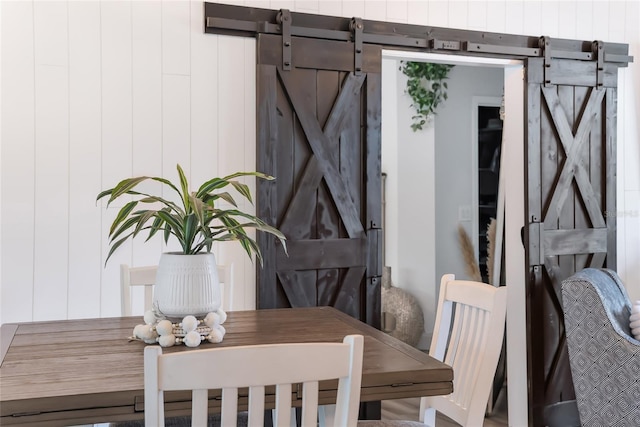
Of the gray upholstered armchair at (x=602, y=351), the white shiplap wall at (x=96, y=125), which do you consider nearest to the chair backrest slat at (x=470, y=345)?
the gray upholstered armchair at (x=602, y=351)

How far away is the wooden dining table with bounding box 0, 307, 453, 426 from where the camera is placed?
1.60 meters

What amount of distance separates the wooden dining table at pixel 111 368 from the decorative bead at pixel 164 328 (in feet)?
0.17

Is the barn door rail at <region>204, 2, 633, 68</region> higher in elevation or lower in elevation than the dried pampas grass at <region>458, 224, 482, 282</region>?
higher

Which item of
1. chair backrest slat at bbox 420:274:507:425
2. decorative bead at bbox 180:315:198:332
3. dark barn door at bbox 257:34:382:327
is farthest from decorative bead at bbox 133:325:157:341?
dark barn door at bbox 257:34:382:327

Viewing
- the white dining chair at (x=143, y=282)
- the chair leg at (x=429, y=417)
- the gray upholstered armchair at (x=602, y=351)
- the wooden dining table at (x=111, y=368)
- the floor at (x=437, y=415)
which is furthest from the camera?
the floor at (x=437, y=415)

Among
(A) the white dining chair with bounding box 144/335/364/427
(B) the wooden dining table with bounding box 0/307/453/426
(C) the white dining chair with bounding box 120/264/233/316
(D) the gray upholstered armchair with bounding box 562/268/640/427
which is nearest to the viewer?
(A) the white dining chair with bounding box 144/335/364/427

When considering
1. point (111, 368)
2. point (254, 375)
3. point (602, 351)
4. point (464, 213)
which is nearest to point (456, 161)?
point (464, 213)

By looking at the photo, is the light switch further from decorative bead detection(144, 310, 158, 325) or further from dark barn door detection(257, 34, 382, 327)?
decorative bead detection(144, 310, 158, 325)

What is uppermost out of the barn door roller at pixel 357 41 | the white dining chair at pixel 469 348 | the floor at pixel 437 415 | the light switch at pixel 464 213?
the barn door roller at pixel 357 41

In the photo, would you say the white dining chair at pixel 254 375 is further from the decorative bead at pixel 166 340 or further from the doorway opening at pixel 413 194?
the doorway opening at pixel 413 194

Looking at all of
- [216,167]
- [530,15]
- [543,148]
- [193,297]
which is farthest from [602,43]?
[193,297]

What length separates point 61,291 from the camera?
10.3 ft

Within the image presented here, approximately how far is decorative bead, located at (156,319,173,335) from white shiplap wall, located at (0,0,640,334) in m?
1.28

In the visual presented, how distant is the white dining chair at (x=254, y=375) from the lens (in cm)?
132
